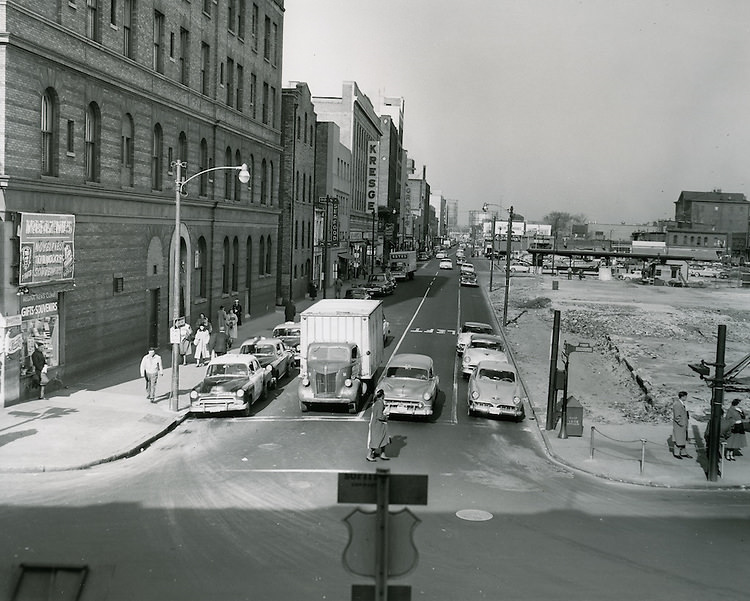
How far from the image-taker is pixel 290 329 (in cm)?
3384

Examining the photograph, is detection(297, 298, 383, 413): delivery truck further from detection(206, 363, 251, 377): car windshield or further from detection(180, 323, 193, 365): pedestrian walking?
detection(180, 323, 193, 365): pedestrian walking

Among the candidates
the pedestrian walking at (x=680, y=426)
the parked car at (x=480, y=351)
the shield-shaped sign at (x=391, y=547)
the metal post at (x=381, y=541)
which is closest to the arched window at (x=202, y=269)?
the parked car at (x=480, y=351)

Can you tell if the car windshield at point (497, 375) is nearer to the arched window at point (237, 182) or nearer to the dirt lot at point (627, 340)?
the dirt lot at point (627, 340)

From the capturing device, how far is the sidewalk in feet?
59.0

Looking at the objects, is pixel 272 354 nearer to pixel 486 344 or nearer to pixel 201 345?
pixel 201 345

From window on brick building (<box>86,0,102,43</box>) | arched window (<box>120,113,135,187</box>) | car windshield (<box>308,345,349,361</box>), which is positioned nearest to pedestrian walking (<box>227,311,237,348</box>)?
arched window (<box>120,113,135,187</box>)

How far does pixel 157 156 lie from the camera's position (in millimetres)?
33781

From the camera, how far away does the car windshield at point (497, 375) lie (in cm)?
2469

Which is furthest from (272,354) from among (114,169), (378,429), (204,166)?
(204,166)

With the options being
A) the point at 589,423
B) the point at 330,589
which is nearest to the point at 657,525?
the point at 330,589

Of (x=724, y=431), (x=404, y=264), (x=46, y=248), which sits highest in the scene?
(x=46, y=248)

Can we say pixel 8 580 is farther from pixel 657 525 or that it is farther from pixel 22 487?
pixel 657 525

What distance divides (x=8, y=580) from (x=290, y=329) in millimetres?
22807

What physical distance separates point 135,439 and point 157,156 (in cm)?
1683
